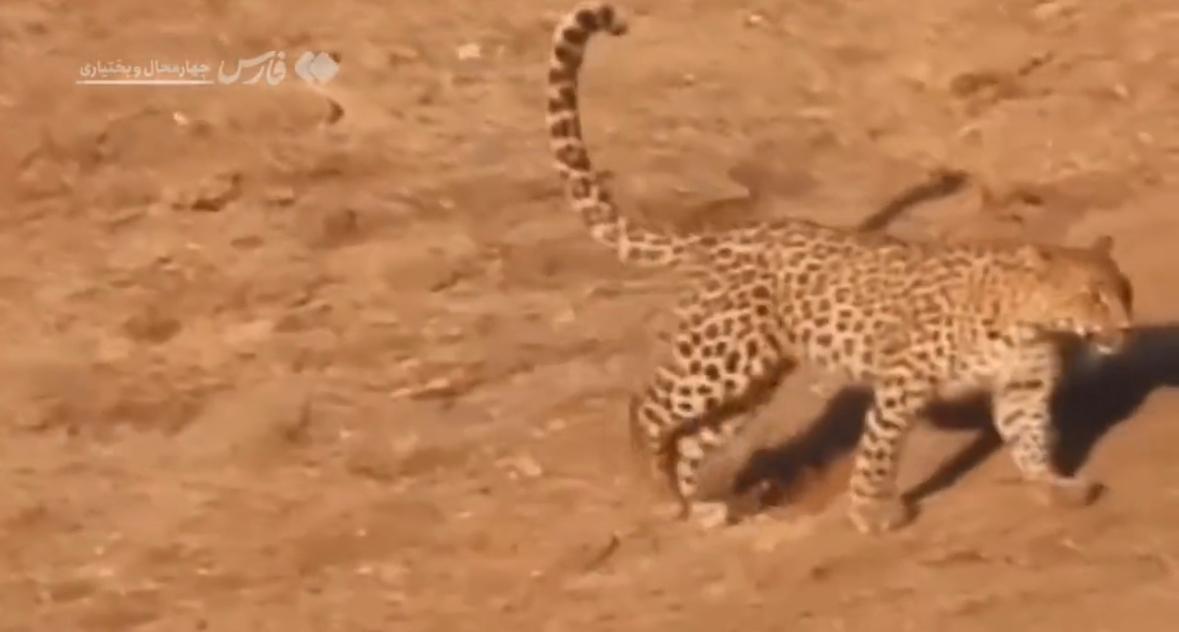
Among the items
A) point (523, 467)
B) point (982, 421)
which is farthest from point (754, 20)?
point (523, 467)

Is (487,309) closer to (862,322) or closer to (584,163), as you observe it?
(584,163)

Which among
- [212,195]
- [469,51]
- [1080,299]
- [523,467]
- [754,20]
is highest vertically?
[1080,299]

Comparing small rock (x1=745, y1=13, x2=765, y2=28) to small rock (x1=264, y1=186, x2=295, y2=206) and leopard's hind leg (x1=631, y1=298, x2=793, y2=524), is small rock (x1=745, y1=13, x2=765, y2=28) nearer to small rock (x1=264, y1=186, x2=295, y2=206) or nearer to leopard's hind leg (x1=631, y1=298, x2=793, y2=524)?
small rock (x1=264, y1=186, x2=295, y2=206)

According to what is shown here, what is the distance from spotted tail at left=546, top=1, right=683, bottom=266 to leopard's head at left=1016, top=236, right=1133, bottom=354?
82 cm

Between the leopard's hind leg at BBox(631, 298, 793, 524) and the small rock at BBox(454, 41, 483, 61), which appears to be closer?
the leopard's hind leg at BBox(631, 298, 793, 524)

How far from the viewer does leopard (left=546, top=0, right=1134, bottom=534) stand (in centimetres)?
410

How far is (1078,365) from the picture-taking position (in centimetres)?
484

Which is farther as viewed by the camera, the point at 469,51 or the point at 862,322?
the point at 469,51

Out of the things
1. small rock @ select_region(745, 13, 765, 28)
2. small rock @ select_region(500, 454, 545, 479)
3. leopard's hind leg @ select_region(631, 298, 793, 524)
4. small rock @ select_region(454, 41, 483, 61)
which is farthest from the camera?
small rock @ select_region(745, 13, 765, 28)

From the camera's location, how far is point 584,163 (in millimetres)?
4387

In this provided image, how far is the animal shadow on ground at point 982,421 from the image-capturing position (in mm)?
4559

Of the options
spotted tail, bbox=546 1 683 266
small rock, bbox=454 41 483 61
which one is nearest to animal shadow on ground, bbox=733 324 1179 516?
spotted tail, bbox=546 1 683 266

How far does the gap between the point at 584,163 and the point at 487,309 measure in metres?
1.11

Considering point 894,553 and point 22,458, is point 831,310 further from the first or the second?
point 22,458
